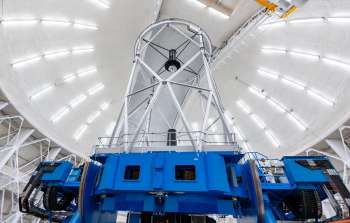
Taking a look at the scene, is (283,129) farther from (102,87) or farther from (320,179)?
(102,87)

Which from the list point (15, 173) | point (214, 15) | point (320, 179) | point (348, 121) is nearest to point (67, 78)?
point (15, 173)

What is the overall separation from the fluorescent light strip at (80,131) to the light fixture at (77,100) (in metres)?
2.56

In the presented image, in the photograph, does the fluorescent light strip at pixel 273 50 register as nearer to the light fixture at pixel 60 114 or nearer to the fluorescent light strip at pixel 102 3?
the fluorescent light strip at pixel 102 3

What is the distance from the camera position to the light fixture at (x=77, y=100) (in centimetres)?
1816

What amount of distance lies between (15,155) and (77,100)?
6.53 metres

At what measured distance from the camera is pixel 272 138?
65.5 feet

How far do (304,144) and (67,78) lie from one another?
21.6 metres

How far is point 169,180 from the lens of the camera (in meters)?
4.31

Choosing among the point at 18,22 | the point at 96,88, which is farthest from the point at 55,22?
the point at 96,88

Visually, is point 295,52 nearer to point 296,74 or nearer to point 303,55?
point 303,55

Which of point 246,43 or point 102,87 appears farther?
point 102,87

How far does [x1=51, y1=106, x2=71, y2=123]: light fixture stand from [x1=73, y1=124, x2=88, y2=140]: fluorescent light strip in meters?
2.43

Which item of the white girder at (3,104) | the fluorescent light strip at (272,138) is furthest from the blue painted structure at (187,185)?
the fluorescent light strip at (272,138)

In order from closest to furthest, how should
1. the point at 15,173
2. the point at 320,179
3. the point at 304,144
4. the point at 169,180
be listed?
the point at 320,179 < the point at 169,180 < the point at 15,173 < the point at 304,144
